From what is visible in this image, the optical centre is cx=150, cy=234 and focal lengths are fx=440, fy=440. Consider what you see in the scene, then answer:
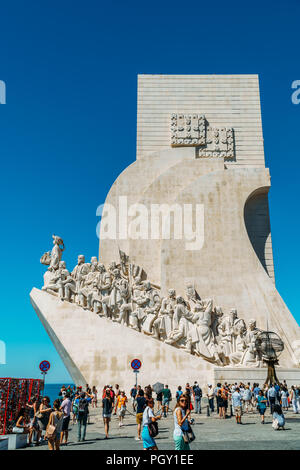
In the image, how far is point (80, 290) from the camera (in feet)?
49.0

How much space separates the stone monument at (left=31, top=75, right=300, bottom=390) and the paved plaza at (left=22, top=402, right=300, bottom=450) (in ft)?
12.8

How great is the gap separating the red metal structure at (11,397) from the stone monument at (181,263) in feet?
19.2

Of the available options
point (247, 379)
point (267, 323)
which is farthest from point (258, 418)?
point (267, 323)

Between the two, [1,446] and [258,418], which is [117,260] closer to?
[258,418]

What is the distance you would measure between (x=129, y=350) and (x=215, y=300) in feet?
13.1

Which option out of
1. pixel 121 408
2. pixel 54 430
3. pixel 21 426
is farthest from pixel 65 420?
pixel 121 408

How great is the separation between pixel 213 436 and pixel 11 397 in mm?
3500

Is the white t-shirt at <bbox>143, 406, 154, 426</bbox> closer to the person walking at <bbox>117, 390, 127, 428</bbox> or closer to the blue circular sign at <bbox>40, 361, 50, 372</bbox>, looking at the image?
the person walking at <bbox>117, 390, 127, 428</bbox>

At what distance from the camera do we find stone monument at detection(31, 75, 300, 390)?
13930 millimetres

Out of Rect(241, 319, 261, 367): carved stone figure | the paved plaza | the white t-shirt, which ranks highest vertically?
Rect(241, 319, 261, 367): carved stone figure

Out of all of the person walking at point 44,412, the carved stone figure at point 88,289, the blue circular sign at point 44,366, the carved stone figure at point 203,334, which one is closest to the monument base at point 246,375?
the carved stone figure at point 203,334

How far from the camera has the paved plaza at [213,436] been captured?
6.20 m

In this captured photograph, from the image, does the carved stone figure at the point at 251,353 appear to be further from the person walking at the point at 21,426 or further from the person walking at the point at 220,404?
the person walking at the point at 21,426

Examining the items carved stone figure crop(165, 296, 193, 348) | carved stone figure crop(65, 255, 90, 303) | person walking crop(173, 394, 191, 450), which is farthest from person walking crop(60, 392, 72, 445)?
carved stone figure crop(65, 255, 90, 303)
